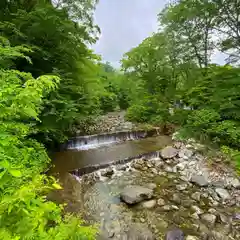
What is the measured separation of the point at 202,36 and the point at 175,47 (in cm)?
131

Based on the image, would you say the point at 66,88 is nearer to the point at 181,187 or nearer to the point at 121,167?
the point at 121,167

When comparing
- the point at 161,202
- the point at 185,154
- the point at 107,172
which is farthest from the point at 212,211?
the point at 107,172

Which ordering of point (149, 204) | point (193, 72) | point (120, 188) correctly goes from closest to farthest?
point (149, 204)
point (120, 188)
point (193, 72)

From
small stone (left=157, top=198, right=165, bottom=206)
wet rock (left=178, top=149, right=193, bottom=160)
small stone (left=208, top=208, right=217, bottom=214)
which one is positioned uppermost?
wet rock (left=178, top=149, right=193, bottom=160)

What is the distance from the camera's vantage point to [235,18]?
696 centimetres

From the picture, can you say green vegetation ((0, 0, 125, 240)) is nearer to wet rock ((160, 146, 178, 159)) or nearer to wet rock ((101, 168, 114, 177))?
wet rock ((101, 168, 114, 177))

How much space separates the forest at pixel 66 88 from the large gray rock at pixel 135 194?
4.42 feet

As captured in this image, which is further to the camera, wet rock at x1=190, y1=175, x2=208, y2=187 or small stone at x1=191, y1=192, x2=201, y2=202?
wet rock at x1=190, y1=175, x2=208, y2=187

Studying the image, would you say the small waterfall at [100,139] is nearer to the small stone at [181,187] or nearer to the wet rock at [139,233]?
the small stone at [181,187]

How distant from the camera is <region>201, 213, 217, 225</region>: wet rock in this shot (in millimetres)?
3304

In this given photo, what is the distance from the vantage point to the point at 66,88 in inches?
213

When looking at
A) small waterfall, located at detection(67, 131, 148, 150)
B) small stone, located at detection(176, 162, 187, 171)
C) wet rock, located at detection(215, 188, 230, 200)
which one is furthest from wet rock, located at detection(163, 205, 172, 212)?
small waterfall, located at detection(67, 131, 148, 150)

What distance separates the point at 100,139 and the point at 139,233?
4.68 metres

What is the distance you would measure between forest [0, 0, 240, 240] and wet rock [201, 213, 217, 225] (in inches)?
78.3
